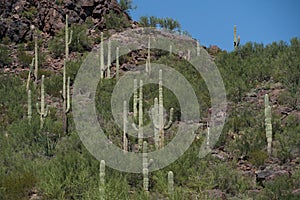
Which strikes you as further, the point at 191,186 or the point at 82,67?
the point at 82,67

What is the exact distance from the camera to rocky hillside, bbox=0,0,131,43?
1132 inches

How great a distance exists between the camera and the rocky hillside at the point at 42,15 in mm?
28750

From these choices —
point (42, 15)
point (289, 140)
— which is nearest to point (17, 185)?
point (289, 140)

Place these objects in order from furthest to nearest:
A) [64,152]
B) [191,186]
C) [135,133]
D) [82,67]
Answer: [82,67] → [135,133] → [64,152] → [191,186]

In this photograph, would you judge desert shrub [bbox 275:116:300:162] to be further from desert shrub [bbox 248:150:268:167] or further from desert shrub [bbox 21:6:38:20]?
desert shrub [bbox 21:6:38:20]

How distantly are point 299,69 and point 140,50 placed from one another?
31.7 feet

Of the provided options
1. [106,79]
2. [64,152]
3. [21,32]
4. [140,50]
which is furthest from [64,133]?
[21,32]

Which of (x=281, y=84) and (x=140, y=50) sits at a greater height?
(x=140, y=50)

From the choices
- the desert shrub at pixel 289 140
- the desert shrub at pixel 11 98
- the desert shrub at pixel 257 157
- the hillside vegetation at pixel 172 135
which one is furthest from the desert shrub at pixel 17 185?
the desert shrub at pixel 289 140

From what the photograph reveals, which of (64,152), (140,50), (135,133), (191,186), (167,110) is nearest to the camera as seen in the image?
(191,186)

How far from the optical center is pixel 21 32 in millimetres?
28766

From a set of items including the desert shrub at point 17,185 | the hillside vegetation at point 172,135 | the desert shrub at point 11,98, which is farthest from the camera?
the desert shrub at point 11,98

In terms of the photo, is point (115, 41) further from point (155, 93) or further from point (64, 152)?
point (64, 152)

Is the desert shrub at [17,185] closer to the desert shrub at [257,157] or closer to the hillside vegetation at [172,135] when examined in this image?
the hillside vegetation at [172,135]
